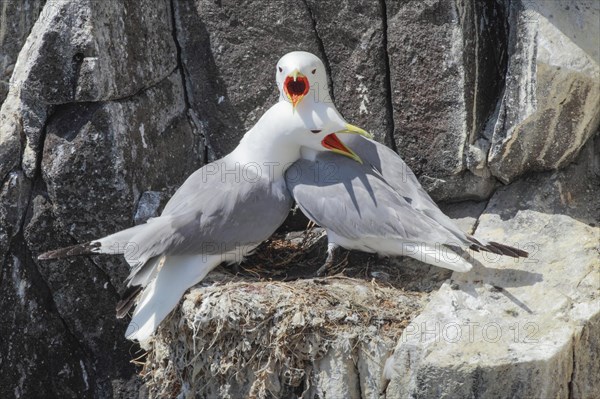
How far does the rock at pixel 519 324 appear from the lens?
3.68 meters

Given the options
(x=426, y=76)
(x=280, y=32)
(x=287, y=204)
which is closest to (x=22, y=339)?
(x=287, y=204)

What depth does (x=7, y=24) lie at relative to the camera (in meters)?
5.35

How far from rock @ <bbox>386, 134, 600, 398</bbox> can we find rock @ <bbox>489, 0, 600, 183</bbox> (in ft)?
0.87

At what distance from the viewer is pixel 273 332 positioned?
4.05 m

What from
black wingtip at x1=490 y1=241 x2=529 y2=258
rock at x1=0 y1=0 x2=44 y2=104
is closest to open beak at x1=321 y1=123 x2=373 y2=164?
black wingtip at x1=490 y1=241 x2=529 y2=258

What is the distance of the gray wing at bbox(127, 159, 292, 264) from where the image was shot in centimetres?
420

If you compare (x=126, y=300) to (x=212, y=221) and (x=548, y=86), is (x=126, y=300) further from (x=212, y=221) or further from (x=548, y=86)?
(x=548, y=86)

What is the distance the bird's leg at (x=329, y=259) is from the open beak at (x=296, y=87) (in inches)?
23.7

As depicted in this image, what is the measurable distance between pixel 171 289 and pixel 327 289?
626mm

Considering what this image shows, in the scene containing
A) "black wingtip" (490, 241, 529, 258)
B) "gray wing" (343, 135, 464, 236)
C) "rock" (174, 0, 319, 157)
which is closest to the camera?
"black wingtip" (490, 241, 529, 258)

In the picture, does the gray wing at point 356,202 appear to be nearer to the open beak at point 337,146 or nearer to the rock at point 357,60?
the open beak at point 337,146

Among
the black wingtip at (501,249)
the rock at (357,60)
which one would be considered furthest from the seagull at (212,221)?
the black wingtip at (501,249)

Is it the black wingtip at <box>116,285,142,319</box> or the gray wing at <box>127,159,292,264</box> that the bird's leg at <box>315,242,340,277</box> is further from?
the black wingtip at <box>116,285,142,319</box>

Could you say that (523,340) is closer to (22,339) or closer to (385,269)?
(385,269)
